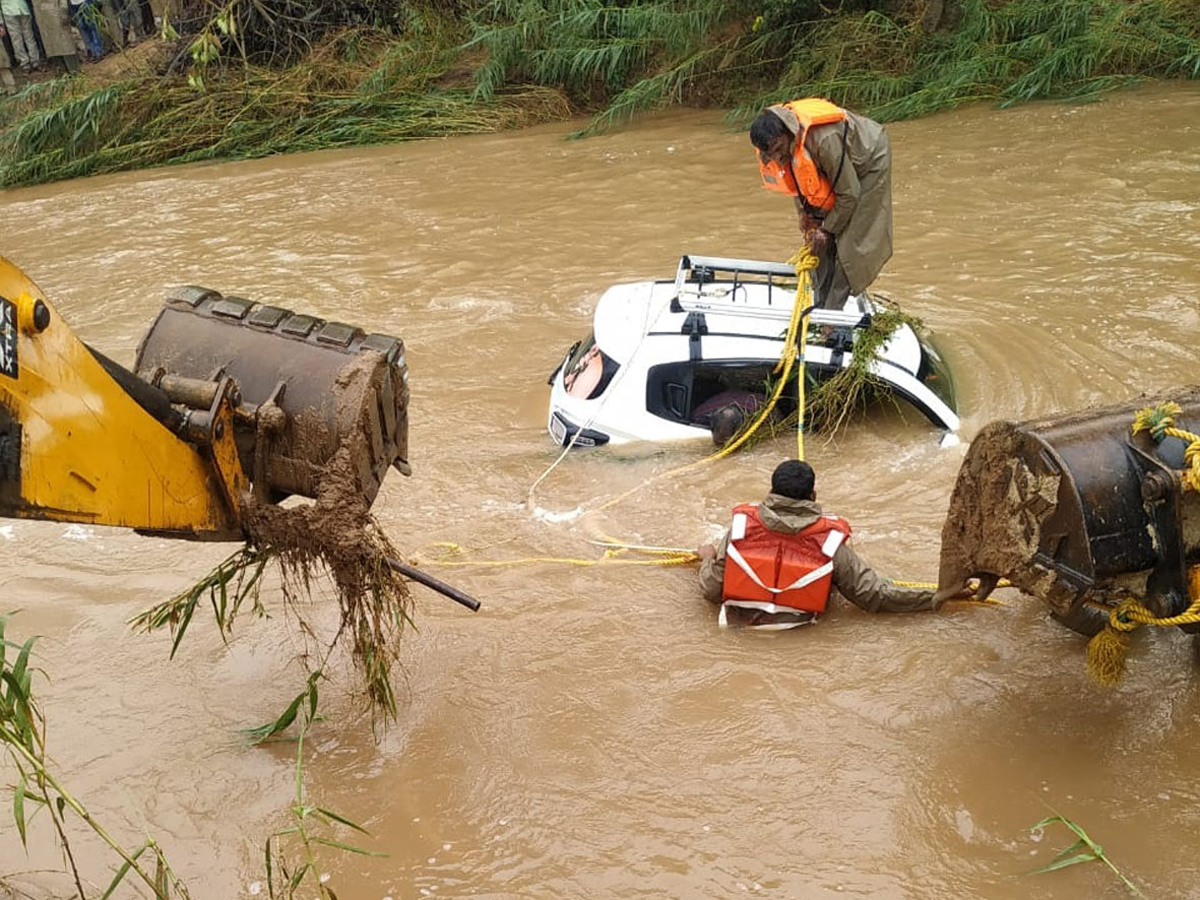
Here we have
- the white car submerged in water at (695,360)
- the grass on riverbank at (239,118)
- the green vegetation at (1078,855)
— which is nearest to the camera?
the green vegetation at (1078,855)

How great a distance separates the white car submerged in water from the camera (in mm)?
6734

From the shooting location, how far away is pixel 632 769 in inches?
186

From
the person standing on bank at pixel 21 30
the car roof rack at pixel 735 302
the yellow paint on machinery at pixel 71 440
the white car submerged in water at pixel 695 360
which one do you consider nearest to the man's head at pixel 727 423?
the white car submerged in water at pixel 695 360

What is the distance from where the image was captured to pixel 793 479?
16.9ft

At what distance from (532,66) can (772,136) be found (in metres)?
10.1

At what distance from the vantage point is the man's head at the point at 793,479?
514cm

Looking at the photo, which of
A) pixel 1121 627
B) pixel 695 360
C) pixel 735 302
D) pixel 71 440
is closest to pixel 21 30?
pixel 735 302

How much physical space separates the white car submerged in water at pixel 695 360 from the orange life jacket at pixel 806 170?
57 centimetres

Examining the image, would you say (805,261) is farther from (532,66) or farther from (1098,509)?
(532,66)

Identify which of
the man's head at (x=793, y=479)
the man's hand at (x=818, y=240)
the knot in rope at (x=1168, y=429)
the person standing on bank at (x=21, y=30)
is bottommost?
the man's head at (x=793, y=479)

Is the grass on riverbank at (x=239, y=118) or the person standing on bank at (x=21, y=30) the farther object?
the person standing on bank at (x=21, y=30)

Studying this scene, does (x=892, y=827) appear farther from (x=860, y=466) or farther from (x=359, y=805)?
(x=860, y=466)

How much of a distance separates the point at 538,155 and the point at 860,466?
882 cm

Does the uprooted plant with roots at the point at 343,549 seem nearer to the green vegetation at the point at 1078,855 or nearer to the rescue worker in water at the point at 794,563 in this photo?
the rescue worker in water at the point at 794,563
